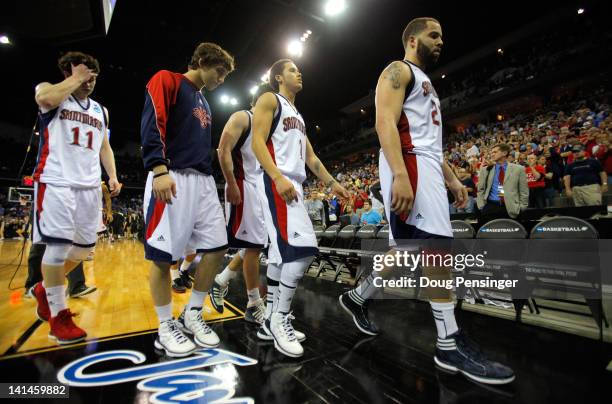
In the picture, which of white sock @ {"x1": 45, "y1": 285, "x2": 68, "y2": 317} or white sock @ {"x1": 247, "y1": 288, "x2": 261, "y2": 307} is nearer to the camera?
white sock @ {"x1": 45, "y1": 285, "x2": 68, "y2": 317}

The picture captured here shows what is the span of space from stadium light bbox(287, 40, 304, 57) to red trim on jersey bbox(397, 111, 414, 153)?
7204mm

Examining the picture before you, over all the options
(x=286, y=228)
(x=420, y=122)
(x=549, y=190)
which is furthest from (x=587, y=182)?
(x=286, y=228)

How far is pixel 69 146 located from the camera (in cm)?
213

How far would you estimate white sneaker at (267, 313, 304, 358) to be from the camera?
1.75 m

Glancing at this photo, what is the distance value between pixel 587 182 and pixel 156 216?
637 centimetres

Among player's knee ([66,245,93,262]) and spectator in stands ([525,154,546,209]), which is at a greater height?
spectator in stands ([525,154,546,209])

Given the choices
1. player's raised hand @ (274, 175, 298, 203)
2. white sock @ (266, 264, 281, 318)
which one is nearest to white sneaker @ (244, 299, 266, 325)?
white sock @ (266, 264, 281, 318)

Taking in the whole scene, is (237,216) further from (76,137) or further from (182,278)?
(182,278)

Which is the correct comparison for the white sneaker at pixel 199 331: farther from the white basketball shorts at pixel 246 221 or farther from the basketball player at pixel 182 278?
the basketball player at pixel 182 278

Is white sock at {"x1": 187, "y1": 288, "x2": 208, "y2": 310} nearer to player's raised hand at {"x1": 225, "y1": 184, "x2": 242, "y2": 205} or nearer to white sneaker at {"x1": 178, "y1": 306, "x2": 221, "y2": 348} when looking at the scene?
white sneaker at {"x1": 178, "y1": 306, "x2": 221, "y2": 348}

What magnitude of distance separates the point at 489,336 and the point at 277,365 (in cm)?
160

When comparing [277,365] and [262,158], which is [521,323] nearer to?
[277,365]

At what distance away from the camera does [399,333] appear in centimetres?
220

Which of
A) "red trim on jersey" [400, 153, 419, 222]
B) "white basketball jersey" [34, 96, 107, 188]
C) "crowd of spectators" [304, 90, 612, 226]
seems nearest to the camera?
"red trim on jersey" [400, 153, 419, 222]
